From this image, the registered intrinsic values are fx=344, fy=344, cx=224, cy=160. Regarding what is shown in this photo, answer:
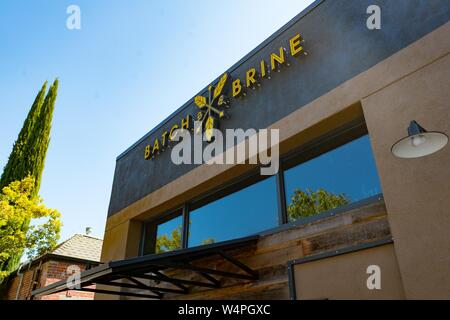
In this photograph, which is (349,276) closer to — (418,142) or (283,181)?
(418,142)

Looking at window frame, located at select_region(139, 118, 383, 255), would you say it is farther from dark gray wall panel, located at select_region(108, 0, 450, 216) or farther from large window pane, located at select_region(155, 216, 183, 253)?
dark gray wall panel, located at select_region(108, 0, 450, 216)

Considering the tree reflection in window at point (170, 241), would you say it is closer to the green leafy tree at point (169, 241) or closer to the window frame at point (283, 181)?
the green leafy tree at point (169, 241)

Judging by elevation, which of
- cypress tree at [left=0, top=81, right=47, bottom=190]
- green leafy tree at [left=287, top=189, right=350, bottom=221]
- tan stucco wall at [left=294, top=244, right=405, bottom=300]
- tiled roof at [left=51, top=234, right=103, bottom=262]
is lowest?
tan stucco wall at [left=294, top=244, right=405, bottom=300]

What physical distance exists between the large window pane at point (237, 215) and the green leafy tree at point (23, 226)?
30.4 ft

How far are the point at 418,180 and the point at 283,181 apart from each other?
2.28 metres

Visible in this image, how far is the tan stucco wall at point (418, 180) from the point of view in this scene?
3199 mm

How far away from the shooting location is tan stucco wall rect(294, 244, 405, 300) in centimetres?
363

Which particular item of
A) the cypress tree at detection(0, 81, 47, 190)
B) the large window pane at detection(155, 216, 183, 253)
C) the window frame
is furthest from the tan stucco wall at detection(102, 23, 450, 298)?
the cypress tree at detection(0, 81, 47, 190)

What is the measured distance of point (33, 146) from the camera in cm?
1967

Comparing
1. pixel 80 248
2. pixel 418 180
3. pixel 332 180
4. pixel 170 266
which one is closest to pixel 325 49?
pixel 332 180

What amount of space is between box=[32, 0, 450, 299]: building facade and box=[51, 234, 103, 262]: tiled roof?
8583 mm

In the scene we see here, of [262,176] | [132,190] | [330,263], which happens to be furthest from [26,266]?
[330,263]

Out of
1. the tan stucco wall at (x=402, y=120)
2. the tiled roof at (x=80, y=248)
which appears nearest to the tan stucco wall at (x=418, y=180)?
the tan stucco wall at (x=402, y=120)

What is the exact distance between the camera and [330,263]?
14.0 ft
